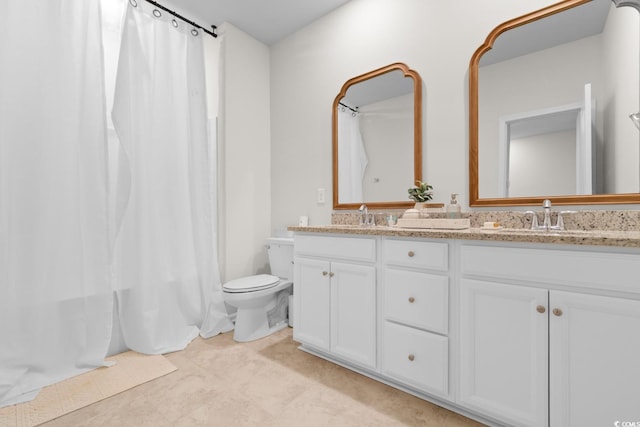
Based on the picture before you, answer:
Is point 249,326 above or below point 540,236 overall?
below

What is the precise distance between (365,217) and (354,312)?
0.68m

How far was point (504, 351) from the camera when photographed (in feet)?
3.68

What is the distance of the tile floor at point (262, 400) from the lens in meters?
1.29

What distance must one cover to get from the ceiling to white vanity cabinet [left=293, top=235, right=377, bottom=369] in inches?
73.8

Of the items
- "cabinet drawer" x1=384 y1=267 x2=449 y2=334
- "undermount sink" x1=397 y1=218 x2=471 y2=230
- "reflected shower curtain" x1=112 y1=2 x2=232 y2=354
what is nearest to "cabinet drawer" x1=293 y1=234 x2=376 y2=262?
"cabinet drawer" x1=384 y1=267 x2=449 y2=334

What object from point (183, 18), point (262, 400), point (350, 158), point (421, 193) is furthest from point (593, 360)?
point (183, 18)

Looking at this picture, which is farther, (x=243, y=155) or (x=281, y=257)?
(x=243, y=155)

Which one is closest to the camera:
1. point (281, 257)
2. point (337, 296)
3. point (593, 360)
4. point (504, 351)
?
point (593, 360)

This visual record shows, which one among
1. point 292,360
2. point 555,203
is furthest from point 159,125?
point 555,203

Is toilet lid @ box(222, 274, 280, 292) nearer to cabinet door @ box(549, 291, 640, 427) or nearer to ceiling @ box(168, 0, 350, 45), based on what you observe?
cabinet door @ box(549, 291, 640, 427)

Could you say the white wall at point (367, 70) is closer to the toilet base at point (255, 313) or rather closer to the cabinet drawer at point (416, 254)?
the cabinet drawer at point (416, 254)

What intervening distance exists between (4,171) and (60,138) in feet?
0.98

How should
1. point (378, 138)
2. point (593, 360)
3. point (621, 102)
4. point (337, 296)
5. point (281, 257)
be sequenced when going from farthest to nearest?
point (281, 257) < point (378, 138) < point (337, 296) < point (621, 102) < point (593, 360)

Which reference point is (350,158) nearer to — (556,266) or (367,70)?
(367,70)
